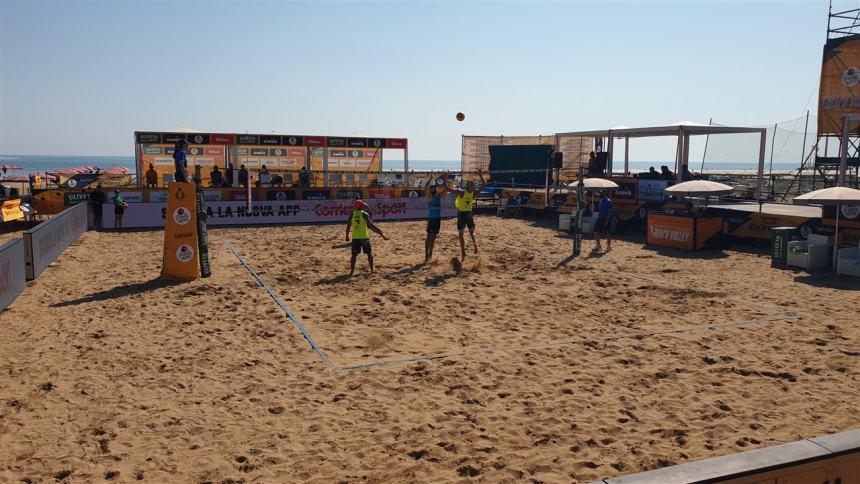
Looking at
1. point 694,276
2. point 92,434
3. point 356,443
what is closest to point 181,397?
point 92,434

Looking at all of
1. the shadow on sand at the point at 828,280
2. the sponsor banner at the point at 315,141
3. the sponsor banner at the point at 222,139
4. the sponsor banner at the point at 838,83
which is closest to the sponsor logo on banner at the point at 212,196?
the sponsor banner at the point at 222,139

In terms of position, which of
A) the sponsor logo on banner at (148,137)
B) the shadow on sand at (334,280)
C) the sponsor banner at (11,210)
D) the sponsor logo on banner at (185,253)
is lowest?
the shadow on sand at (334,280)

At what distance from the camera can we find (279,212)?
22.8m

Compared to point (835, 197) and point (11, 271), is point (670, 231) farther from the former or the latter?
point (11, 271)

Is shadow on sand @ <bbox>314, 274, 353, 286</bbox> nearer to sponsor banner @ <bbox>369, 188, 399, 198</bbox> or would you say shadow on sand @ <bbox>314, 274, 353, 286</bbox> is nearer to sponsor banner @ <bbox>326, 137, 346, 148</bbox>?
sponsor banner @ <bbox>369, 188, 399, 198</bbox>

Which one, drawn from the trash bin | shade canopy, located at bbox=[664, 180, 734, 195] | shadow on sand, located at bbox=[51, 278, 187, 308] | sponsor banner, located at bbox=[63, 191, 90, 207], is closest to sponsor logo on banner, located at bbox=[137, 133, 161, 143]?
sponsor banner, located at bbox=[63, 191, 90, 207]

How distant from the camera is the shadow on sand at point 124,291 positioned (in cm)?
980

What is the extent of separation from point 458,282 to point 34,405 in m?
7.27

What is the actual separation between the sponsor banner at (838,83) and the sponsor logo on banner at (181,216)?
2822 centimetres

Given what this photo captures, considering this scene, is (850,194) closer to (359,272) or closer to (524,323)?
(524,323)

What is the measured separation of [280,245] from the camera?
16672mm

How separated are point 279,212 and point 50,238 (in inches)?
388

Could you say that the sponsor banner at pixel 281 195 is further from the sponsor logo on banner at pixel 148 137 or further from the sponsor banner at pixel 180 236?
the sponsor banner at pixel 180 236

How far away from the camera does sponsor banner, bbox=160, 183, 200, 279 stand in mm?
11516
